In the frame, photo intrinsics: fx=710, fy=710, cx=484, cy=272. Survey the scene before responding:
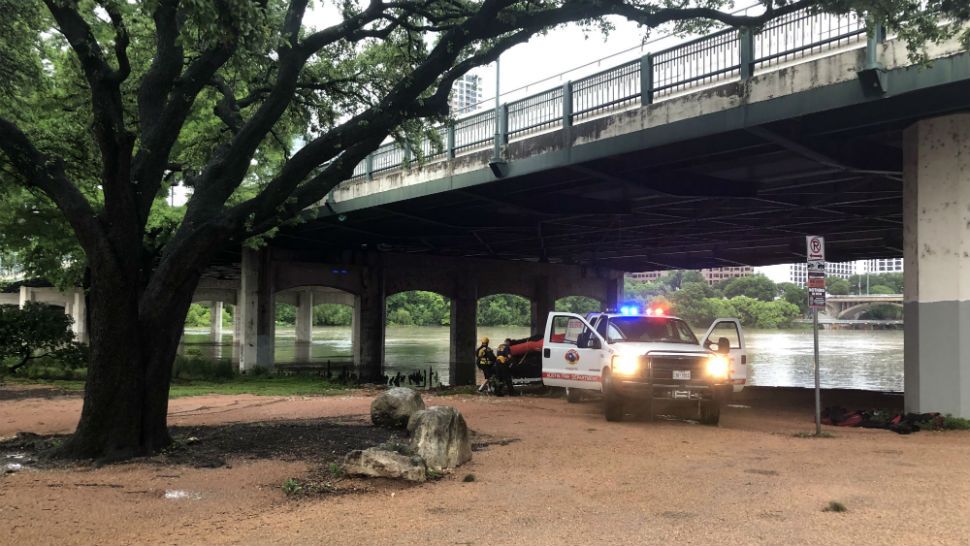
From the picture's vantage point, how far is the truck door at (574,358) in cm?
1338

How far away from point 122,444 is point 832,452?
28.6 ft

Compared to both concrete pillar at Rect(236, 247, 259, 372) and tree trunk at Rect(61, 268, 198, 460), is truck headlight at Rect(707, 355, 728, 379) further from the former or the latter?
concrete pillar at Rect(236, 247, 259, 372)

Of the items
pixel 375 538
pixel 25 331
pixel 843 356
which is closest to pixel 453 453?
pixel 375 538

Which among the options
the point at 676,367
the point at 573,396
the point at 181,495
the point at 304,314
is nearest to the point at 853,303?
the point at 304,314

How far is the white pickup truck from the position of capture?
11.5 m

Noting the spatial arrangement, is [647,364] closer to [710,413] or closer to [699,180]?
[710,413]

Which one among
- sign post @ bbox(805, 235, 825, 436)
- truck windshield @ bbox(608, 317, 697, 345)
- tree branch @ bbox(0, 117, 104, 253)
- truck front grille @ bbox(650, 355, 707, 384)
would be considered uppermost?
tree branch @ bbox(0, 117, 104, 253)

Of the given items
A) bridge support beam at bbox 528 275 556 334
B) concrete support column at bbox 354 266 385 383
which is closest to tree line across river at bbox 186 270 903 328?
bridge support beam at bbox 528 275 556 334

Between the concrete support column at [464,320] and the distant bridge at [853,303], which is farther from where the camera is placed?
the distant bridge at [853,303]

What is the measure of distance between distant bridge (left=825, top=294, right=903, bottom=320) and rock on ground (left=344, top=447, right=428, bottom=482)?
93188 mm

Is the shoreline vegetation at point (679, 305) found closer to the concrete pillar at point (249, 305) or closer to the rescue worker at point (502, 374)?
the concrete pillar at point (249, 305)

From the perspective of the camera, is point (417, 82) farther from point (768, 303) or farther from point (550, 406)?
point (768, 303)

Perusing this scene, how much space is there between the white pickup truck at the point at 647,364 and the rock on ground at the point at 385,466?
5.15 m

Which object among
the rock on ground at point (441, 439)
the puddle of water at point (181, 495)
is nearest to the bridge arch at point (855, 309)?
the rock on ground at point (441, 439)
